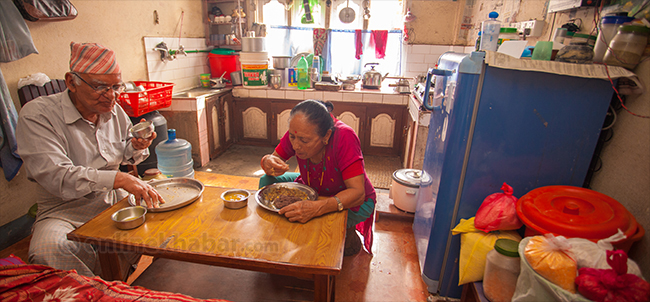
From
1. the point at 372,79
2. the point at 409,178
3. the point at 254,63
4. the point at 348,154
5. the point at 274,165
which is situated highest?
the point at 254,63

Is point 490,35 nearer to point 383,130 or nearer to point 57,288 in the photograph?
point 57,288

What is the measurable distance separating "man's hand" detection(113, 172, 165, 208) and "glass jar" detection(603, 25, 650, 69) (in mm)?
2273

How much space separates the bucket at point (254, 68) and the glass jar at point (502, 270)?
3926 millimetres

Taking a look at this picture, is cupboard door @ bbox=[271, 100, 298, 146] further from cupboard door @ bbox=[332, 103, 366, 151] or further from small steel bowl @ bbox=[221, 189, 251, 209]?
small steel bowl @ bbox=[221, 189, 251, 209]

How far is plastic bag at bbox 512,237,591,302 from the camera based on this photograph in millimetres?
1108

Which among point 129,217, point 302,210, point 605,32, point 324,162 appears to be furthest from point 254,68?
point 605,32

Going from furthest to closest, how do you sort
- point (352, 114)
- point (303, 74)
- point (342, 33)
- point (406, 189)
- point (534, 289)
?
point (342, 33)
point (303, 74)
point (352, 114)
point (406, 189)
point (534, 289)

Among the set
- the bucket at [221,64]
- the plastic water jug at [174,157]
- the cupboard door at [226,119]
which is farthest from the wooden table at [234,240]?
the bucket at [221,64]

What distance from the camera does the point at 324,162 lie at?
196 centimetres

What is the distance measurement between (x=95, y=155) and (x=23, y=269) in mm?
817

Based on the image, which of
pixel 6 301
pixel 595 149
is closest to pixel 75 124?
pixel 6 301

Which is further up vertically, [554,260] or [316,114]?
[316,114]

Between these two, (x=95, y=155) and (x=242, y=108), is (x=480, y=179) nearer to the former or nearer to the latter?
(x=95, y=155)

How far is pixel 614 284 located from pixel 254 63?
4481mm
